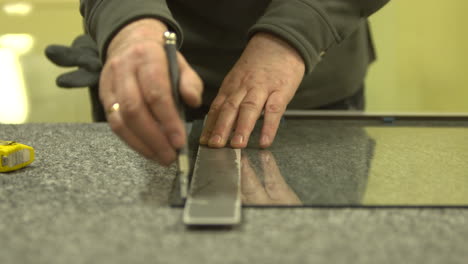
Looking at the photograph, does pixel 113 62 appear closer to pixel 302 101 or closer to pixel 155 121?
pixel 155 121

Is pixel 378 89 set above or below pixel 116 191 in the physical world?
below

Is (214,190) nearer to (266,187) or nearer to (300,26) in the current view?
(266,187)

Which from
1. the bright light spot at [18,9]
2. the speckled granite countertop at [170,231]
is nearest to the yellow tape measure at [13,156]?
the speckled granite countertop at [170,231]

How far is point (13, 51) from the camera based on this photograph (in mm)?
2537

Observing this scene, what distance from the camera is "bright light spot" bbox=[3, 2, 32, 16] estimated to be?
2197mm

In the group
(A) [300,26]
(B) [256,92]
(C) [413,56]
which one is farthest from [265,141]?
(C) [413,56]

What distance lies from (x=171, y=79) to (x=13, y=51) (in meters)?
2.43

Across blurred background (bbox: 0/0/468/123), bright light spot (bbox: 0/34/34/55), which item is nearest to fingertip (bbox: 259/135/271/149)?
blurred background (bbox: 0/0/468/123)

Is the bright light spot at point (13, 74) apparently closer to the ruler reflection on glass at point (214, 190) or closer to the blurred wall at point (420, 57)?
the blurred wall at point (420, 57)

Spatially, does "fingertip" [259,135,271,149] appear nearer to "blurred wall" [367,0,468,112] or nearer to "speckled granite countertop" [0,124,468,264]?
"speckled granite countertop" [0,124,468,264]

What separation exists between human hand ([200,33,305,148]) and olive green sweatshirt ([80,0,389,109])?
0.07 ft

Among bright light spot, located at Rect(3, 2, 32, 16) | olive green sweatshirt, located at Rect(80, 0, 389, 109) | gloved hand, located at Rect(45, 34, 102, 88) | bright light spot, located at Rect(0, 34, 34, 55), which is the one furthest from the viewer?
bright light spot, located at Rect(0, 34, 34, 55)

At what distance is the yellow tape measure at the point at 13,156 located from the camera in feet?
1.71

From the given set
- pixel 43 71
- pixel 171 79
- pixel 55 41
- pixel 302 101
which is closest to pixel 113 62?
pixel 171 79
